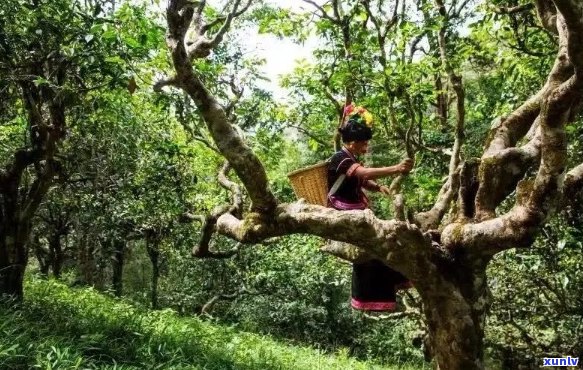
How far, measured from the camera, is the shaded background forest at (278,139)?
529cm

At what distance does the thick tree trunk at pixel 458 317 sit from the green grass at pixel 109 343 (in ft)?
10.5

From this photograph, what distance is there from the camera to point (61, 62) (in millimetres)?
5625

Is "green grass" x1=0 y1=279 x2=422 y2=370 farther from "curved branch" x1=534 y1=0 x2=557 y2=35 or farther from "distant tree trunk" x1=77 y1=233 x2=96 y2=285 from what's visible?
"curved branch" x1=534 y1=0 x2=557 y2=35

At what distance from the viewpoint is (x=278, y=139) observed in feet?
29.5

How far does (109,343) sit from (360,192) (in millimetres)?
3502

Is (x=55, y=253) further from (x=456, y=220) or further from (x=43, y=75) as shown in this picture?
(x=456, y=220)

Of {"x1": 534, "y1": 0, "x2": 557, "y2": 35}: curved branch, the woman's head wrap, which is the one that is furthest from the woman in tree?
{"x1": 534, "y1": 0, "x2": 557, "y2": 35}: curved branch

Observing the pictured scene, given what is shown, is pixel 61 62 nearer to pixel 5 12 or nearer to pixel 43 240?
pixel 5 12

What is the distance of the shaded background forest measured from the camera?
5.29 m

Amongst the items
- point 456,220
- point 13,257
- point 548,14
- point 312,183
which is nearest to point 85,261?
point 13,257

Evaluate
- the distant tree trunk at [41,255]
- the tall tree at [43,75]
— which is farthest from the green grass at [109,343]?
the distant tree trunk at [41,255]

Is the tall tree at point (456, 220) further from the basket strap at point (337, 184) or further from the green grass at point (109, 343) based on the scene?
the green grass at point (109, 343)

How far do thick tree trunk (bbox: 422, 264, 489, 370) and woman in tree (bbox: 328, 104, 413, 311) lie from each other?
0.44 m

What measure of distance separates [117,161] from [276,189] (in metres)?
4.63
